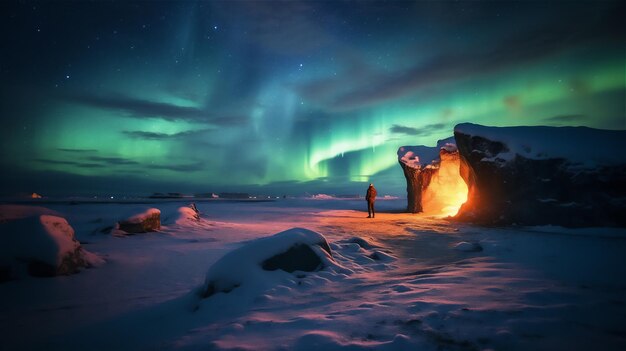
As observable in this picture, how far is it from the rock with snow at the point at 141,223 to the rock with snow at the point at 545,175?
47.3ft

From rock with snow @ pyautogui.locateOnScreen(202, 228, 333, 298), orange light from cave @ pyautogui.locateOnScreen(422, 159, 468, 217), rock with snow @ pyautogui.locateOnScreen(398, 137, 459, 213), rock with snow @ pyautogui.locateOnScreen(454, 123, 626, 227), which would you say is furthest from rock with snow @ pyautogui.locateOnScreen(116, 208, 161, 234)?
orange light from cave @ pyautogui.locateOnScreen(422, 159, 468, 217)

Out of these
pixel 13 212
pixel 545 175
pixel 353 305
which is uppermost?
pixel 545 175

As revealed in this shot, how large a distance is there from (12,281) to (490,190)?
16424 millimetres

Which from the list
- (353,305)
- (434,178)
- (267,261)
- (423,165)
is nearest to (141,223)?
(267,261)

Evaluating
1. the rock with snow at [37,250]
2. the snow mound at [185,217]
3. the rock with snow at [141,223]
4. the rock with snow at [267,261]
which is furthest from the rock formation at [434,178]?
the rock with snow at [37,250]

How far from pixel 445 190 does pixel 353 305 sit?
19.5 meters

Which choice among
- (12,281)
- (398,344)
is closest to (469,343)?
(398,344)

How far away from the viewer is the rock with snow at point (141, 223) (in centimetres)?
1038

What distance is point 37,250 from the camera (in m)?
5.64

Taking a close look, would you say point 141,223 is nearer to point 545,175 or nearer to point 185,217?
point 185,217

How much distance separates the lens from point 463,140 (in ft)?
47.9

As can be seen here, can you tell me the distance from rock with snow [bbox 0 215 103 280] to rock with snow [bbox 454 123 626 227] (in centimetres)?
1511

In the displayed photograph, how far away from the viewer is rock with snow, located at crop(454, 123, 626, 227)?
998 cm

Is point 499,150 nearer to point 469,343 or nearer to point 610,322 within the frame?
point 610,322
